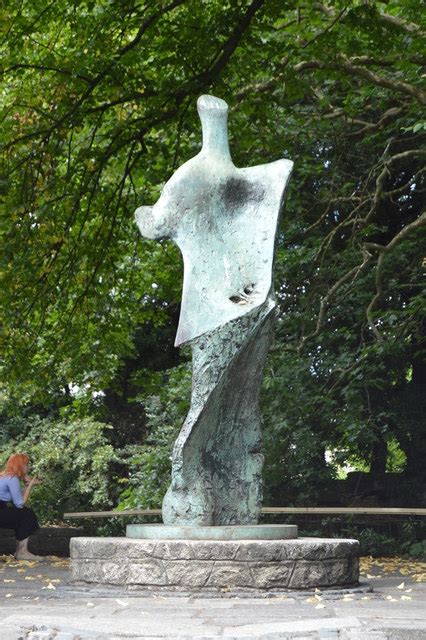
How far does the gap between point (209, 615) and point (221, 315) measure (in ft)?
8.79

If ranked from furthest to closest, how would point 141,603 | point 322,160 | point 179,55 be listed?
point 322,160
point 179,55
point 141,603

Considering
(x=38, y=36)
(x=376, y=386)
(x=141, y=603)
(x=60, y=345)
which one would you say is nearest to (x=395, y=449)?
(x=376, y=386)

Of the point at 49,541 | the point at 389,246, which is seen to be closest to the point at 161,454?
the point at 49,541

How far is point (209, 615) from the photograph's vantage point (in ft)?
21.3

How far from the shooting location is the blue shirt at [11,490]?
1205cm

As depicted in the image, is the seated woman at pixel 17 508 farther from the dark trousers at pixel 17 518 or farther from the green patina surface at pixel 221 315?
the green patina surface at pixel 221 315

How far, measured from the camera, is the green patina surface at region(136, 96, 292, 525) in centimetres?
851

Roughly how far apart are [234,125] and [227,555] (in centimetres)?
715

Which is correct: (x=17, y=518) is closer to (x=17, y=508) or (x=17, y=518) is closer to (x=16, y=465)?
(x=17, y=508)

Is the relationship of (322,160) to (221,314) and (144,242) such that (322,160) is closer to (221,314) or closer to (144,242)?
(144,242)

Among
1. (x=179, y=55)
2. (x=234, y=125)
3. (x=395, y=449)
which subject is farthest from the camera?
(x=395, y=449)

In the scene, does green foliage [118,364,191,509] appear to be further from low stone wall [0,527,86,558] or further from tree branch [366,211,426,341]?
tree branch [366,211,426,341]

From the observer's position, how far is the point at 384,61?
12789mm

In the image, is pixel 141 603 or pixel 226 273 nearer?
pixel 141 603
